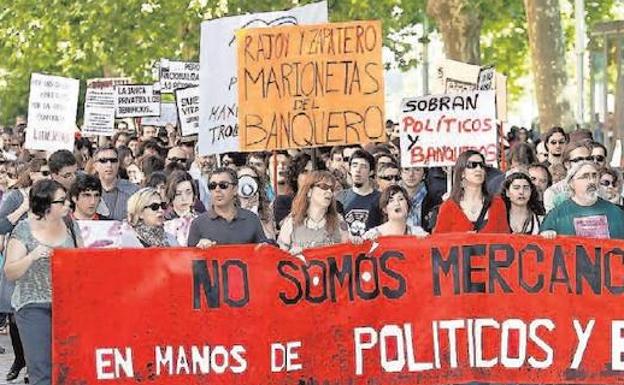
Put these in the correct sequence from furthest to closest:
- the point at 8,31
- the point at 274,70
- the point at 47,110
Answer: the point at 8,31 → the point at 47,110 → the point at 274,70

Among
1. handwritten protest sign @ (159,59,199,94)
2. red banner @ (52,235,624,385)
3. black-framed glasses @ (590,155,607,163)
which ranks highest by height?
handwritten protest sign @ (159,59,199,94)

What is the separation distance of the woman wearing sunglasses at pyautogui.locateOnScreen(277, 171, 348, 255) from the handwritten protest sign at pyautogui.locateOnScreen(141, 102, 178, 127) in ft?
46.0

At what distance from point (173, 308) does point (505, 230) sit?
2.42 meters

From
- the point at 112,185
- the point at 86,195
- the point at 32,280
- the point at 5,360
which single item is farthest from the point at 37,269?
the point at 5,360

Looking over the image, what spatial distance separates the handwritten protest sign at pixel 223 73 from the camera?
17016 mm

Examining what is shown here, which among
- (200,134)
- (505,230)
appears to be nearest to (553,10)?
(200,134)

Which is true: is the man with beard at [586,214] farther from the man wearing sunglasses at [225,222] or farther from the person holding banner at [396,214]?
the man wearing sunglasses at [225,222]

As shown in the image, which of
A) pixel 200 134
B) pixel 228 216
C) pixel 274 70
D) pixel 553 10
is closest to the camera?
pixel 228 216

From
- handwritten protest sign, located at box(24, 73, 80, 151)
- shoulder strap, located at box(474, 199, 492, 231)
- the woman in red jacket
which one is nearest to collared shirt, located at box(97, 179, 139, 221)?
the woman in red jacket

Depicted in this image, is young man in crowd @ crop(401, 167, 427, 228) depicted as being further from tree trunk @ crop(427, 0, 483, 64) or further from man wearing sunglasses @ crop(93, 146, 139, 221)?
tree trunk @ crop(427, 0, 483, 64)

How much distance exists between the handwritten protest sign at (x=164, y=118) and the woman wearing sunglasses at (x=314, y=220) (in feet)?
46.0

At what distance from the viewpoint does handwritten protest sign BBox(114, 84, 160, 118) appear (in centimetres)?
2625

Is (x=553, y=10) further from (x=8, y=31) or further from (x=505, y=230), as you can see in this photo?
(x=505, y=230)

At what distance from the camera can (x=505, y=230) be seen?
42.2ft
